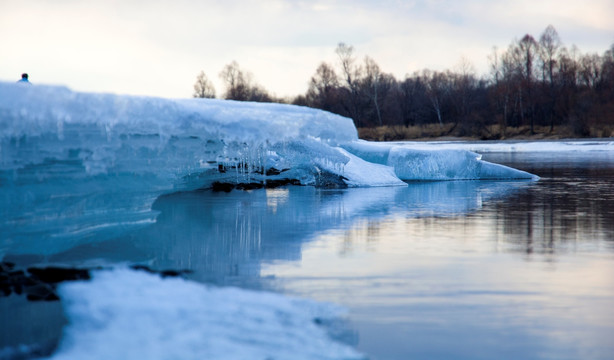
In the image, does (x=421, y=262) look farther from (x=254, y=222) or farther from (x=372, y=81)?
(x=372, y=81)

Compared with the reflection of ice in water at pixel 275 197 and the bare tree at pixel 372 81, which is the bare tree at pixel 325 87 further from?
the reflection of ice in water at pixel 275 197

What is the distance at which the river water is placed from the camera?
3740mm

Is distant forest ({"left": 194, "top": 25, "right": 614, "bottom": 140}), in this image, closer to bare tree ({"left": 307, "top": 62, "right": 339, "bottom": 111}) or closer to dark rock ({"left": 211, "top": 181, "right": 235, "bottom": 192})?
bare tree ({"left": 307, "top": 62, "right": 339, "bottom": 111})

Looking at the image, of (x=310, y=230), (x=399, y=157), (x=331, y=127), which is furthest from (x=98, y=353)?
(x=399, y=157)

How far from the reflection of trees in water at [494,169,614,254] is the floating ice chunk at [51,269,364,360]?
9.72 feet

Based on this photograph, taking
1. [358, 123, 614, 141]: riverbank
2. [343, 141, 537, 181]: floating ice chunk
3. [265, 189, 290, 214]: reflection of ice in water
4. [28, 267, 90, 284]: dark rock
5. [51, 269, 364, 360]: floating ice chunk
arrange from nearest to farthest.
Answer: [51, 269, 364, 360]: floating ice chunk
[28, 267, 90, 284]: dark rock
[265, 189, 290, 214]: reflection of ice in water
[343, 141, 537, 181]: floating ice chunk
[358, 123, 614, 141]: riverbank

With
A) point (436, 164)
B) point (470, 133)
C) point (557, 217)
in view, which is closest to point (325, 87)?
point (470, 133)

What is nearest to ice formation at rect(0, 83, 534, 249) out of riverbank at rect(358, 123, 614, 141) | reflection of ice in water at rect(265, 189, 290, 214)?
reflection of ice in water at rect(265, 189, 290, 214)

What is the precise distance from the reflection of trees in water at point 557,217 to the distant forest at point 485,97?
32.2m

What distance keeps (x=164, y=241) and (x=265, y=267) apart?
1.68 meters

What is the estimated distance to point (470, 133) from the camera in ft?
158

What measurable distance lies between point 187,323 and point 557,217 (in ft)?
19.0

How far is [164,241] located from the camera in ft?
22.4

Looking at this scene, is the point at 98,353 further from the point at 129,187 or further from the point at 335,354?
the point at 129,187
